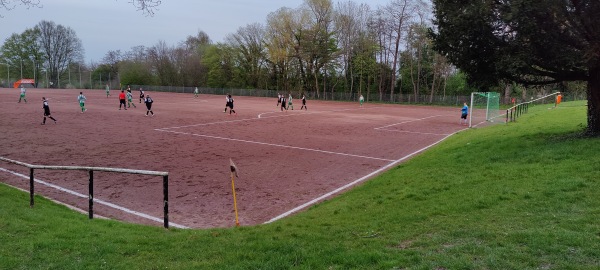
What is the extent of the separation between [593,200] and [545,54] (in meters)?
6.43

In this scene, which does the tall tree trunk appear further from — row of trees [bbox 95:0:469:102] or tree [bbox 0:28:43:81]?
tree [bbox 0:28:43:81]

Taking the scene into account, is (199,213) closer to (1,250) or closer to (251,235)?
(251,235)

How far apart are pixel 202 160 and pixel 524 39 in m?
11.3

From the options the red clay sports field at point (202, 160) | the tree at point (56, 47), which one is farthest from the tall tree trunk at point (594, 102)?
the tree at point (56, 47)

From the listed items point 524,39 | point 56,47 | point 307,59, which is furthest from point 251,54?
point 524,39

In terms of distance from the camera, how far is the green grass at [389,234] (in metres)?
4.91

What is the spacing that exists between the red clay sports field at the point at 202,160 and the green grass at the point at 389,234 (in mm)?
2024

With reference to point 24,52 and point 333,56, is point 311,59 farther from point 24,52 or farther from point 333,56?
point 24,52

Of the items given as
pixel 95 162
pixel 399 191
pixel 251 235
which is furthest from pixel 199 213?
pixel 95 162

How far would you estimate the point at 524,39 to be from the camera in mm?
11836

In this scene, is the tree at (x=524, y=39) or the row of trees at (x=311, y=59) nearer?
the tree at (x=524, y=39)

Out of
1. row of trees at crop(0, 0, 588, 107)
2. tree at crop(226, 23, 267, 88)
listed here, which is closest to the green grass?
row of trees at crop(0, 0, 588, 107)

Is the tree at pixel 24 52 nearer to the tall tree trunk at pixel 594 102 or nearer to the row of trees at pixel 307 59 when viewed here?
the row of trees at pixel 307 59

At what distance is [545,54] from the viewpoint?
1188cm
